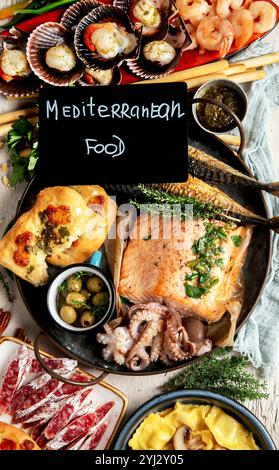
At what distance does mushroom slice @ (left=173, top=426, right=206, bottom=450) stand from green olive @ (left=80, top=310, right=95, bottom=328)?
476mm

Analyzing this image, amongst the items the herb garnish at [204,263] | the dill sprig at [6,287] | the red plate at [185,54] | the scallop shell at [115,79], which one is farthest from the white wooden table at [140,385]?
the scallop shell at [115,79]

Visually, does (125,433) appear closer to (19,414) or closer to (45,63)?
(19,414)

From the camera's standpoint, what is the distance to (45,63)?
8.11ft

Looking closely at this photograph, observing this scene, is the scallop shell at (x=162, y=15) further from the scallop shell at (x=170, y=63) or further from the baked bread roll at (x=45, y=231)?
the baked bread roll at (x=45, y=231)

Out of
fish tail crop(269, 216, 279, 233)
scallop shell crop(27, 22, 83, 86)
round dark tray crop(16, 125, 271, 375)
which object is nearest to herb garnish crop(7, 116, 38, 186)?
round dark tray crop(16, 125, 271, 375)

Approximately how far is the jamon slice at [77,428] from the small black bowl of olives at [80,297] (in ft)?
1.03

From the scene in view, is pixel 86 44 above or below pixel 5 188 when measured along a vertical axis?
above

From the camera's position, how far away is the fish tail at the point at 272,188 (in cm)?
230

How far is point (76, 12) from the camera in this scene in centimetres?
250

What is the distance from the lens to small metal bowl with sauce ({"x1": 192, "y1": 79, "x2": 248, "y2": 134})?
244cm

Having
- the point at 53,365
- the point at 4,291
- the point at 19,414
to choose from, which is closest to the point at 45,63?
the point at 4,291

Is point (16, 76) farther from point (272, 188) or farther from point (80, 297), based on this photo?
point (272, 188)

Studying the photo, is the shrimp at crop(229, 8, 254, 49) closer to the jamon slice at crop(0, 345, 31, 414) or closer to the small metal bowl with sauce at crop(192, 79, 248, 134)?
the small metal bowl with sauce at crop(192, 79, 248, 134)
